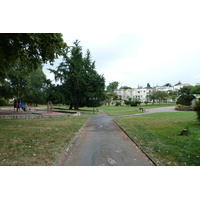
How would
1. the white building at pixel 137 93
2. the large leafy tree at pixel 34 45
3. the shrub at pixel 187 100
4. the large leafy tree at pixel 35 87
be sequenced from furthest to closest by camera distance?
the white building at pixel 137 93, the large leafy tree at pixel 35 87, the shrub at pixel 187 100, the large leafy tree at pixel 34 45

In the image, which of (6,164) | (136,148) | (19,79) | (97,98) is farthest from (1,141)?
(19,79)

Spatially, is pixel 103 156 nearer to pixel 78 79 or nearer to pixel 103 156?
pixel 103 156

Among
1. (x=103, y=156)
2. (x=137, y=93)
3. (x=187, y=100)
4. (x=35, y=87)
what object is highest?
(x=137, y=93)

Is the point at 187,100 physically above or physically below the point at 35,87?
below

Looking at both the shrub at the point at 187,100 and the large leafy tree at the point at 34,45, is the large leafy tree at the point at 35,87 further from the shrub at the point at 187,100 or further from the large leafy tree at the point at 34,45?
the shrub at the point at 187,100

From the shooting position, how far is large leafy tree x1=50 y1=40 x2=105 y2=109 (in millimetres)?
28219

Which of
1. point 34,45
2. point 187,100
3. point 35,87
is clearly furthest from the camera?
point 35,87

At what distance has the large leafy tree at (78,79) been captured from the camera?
28.2m

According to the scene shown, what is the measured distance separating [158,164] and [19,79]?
137 ft

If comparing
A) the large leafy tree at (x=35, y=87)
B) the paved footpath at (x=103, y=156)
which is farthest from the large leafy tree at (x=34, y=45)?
the large leafy tree at (x=35, y=87)

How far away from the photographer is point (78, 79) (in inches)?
1087

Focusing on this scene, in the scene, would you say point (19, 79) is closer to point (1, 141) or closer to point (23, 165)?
point (1, 141)

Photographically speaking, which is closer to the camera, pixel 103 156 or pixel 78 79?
pixel 103 156

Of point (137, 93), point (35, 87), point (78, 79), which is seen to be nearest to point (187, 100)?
point (78, 79)
